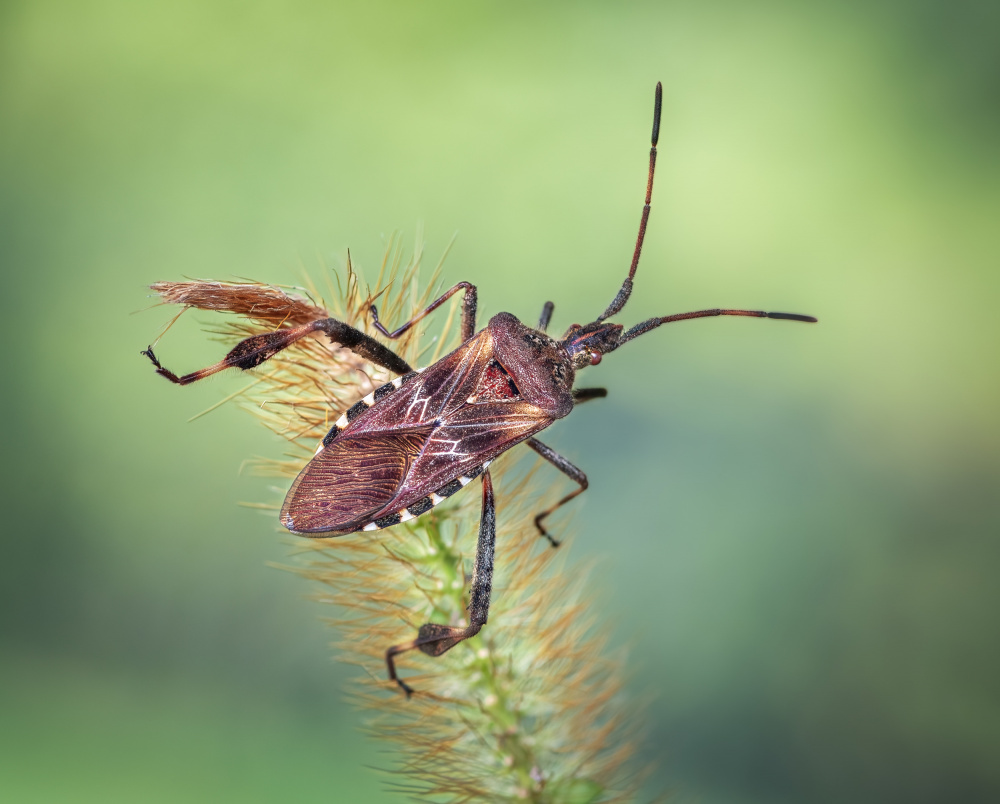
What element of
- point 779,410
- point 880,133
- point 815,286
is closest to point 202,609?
point 779,410

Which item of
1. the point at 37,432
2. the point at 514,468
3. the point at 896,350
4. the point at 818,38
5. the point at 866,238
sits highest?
the point at 818,38

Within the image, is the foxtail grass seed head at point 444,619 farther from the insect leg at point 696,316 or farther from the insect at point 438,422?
the insect leg at point 696,316

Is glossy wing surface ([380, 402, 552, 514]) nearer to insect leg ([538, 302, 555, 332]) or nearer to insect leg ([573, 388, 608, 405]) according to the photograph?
insect leg ([573, 388, 608, 405])

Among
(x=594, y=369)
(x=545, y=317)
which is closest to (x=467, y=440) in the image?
(x=545, y=317)

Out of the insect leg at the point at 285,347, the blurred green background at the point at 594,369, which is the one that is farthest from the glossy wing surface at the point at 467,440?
the blurred green background at the point at 594,369

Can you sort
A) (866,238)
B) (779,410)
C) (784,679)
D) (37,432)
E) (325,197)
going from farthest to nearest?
(866,238) → (325,197) → (779,410) → (37,432) → (784,679)

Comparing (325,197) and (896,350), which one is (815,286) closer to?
(896,350)

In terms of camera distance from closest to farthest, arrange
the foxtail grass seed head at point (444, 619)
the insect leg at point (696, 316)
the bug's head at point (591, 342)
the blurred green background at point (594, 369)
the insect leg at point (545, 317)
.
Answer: the foxtail grass seed head at point (444, 619) < the insect leg at point (696, 316) < the bug's head at point (591, 342) < the insect leg at point (545, 317) < the blurred green background at point (594, 369)
